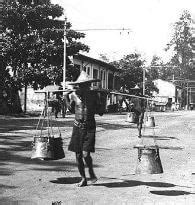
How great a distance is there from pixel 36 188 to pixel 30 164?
8.24 ft

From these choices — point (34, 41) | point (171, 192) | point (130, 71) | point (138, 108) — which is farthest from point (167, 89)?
point (171, 192)

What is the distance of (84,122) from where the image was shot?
22.9 ft

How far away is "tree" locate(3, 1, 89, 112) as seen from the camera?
33.3 metres

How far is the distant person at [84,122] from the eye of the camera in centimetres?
692

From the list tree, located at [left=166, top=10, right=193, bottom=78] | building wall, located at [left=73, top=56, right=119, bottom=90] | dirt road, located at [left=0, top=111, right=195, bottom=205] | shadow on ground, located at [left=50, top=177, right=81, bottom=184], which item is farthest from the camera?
tree, located at [left=166, top=10, right=193, bottom=78]

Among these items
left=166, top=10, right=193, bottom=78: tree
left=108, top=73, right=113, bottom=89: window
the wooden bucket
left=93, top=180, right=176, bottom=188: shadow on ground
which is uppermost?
left=166, top=10, right=193, bottom=78: tree

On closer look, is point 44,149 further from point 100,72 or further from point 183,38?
point 183,38

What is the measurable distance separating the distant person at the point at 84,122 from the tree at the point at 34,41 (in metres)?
26.4

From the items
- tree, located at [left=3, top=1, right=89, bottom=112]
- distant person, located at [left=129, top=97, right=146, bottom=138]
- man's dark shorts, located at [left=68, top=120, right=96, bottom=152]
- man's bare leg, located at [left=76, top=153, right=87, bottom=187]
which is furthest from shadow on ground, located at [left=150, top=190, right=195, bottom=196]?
tree, located at [left=3, top=1, right=89, bottom=112]

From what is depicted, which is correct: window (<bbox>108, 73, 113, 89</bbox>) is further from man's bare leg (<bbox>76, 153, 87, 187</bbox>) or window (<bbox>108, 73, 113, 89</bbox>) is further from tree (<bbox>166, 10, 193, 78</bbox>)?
man's bare leg (<bbox>76, 153, 87, 187</bbox>)

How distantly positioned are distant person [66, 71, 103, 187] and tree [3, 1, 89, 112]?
26.4 metres

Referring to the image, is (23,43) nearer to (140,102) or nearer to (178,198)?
(140,102)

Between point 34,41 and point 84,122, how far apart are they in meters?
27.6

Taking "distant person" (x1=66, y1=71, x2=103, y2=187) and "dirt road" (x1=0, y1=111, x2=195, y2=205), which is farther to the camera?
"distant person" (x1=66, y1=71, x2=103, y2=187)
